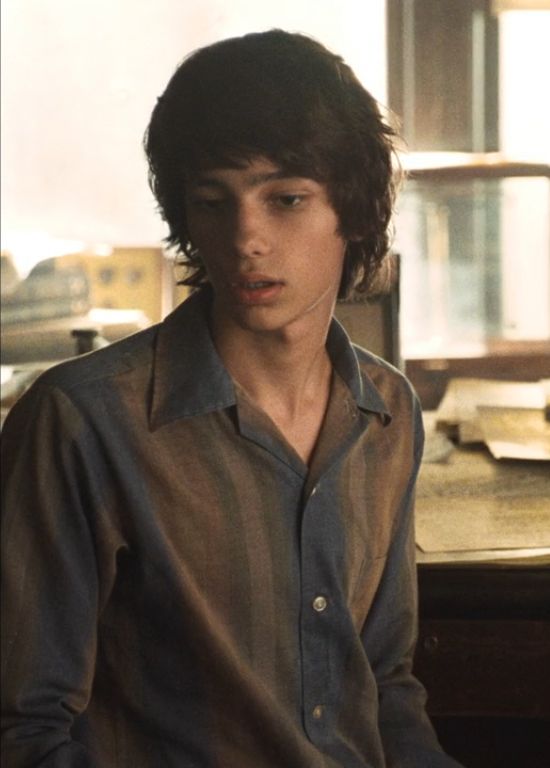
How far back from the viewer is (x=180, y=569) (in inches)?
39.2

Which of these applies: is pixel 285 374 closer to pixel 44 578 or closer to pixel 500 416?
pixel 44 578

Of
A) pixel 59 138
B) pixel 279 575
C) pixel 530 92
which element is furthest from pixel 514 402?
pixel 59 138

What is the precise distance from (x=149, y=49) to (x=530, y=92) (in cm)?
88

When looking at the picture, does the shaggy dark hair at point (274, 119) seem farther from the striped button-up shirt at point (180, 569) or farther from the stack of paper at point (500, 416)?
the stack of paper at point (500, 416)

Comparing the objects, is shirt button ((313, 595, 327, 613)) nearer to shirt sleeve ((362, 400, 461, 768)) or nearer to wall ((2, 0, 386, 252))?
shirt sleeve ((362, 400, 461, 768))

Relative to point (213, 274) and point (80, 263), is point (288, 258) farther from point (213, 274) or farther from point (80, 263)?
point (80, 263)

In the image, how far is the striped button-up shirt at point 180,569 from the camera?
37.8 inches

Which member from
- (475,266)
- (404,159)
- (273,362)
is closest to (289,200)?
(273,362)

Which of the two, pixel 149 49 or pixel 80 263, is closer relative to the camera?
pixel 80 263

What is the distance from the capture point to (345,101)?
3.46 feet

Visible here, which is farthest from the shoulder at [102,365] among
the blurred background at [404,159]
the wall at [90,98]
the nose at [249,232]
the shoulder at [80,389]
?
the wall at [90,98]

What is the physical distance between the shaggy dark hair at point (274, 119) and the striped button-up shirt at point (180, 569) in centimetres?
15

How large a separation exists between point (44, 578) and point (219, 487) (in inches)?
6.5

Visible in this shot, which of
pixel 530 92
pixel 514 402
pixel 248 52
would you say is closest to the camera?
pixel 248 52
